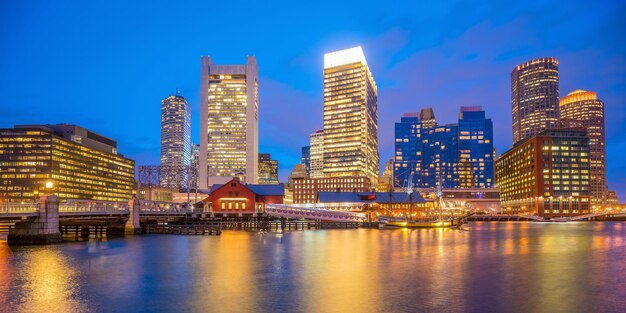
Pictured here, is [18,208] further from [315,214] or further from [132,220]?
[315,214]

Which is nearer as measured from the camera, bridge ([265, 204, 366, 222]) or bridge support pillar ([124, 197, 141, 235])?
bridge support pillar ([124, 197, 141, 235])

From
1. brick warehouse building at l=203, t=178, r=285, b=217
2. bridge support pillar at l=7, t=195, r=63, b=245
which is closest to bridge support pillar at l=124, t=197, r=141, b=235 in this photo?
bridge support pillar at l=7, t=195, r=63, b=245

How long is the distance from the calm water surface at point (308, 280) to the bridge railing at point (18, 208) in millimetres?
4947

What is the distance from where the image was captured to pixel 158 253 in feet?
211

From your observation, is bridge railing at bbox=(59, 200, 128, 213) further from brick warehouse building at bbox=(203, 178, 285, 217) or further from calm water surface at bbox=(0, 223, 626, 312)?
brick warehouse building at bbox=(203, 178, 285, 217)

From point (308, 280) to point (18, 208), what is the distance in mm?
48903

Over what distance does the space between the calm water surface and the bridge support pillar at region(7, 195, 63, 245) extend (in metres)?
3.86

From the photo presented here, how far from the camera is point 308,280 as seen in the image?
43.2 metres

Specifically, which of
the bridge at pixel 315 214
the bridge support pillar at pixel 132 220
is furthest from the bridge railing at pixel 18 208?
the bridge at pixel 315 214

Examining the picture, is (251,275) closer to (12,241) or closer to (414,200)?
(12,241)

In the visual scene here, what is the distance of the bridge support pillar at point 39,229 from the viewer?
70500mm

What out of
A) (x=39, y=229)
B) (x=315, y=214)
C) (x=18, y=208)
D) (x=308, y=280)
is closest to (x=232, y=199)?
(x=315, y=214)

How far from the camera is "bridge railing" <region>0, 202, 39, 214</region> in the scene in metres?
64.1

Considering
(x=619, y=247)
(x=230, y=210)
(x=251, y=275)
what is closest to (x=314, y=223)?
(x=230, y=210)
